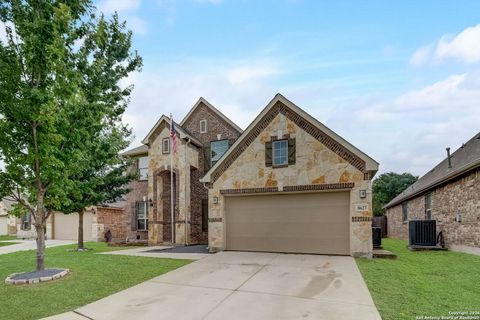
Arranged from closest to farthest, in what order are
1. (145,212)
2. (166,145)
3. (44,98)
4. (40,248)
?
(44,98), (40,248), (166,145), (145,212)

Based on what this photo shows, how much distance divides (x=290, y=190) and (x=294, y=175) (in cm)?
63

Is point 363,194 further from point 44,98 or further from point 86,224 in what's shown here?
point 86,224

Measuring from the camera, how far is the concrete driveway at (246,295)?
5.11 m

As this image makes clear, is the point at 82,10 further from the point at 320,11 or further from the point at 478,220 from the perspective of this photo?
the point at 478,220

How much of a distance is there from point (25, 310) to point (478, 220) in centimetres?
1333

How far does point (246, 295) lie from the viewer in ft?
20.1

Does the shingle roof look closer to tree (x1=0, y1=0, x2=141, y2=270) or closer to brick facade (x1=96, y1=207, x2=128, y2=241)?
brick facade (x1=96, y1=207, x2=128, y2=241)

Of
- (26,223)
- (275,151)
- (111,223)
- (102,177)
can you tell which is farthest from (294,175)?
(26,223)

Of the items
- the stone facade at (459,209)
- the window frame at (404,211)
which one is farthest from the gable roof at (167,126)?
the window frame at (404,211)

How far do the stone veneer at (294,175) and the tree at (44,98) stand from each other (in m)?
5.84

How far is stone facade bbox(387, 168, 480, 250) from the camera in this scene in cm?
1051

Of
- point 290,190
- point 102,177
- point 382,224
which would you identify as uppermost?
point 102,177

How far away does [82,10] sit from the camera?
919 centimetres

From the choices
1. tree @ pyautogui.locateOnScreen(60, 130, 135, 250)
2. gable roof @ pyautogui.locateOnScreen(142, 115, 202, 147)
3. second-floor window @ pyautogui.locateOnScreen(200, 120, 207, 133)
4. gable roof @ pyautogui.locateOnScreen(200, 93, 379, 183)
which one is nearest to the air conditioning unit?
gable roof @ pyautogui.locateOnScreen(200, 93, 379, 183)
